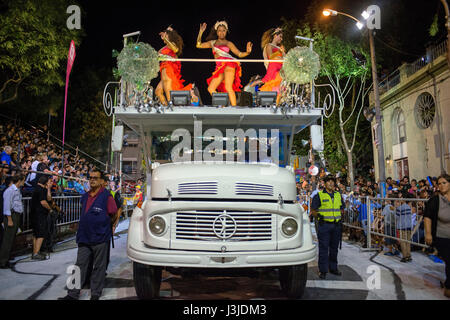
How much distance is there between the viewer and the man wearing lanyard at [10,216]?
6.15 meters

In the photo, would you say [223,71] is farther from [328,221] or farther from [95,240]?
[95,240]

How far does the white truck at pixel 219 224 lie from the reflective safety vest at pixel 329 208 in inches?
63.8

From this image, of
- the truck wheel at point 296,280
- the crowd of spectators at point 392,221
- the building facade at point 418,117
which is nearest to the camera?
the truck wheel at point 296,280

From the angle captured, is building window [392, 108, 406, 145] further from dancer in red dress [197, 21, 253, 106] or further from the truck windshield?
the truck windshield

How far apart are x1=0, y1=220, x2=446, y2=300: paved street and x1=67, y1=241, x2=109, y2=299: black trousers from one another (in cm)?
20

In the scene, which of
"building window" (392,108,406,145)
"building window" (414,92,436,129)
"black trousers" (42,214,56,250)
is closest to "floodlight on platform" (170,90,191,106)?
"black trousers" (42,214,56,250)

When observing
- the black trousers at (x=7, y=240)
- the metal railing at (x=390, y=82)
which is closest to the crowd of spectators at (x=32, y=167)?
the black trousers at (x=7, y=240)

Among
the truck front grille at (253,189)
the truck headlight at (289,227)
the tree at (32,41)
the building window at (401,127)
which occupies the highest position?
the tree at (32,41)

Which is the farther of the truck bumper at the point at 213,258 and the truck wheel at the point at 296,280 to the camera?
the truck wheel at the point at 296,280

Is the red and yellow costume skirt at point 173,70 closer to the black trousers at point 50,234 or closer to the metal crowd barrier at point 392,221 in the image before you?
the black trousers at point 50,234

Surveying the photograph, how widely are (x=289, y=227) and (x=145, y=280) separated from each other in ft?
5.46

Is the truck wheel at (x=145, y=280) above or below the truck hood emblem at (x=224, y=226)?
below

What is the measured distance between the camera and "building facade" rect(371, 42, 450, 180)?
14664mm
